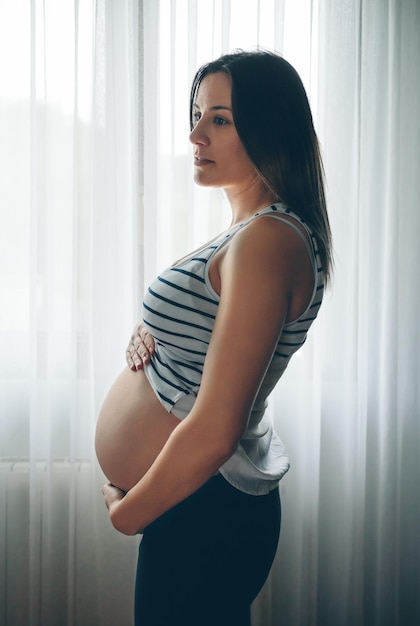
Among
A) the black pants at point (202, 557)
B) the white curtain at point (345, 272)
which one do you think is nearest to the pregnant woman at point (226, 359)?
the black pants at point (202, 557)

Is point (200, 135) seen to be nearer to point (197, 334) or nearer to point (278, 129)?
point (278, 129)

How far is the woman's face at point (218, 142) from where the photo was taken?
882 mm

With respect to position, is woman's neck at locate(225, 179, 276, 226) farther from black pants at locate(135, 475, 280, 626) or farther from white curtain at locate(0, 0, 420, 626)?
white curtain at locate(0, 0, 420, 626)

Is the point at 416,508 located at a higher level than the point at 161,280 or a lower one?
lower

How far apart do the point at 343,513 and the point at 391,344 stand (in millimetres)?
527

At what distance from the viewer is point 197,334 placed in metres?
0.81

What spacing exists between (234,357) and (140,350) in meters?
0.31

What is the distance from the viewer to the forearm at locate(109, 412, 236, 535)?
0.72 m

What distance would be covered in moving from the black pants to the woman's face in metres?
0.47

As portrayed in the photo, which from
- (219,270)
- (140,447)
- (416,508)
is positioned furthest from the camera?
(416,508)

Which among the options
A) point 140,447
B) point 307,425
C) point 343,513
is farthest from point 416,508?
point 140,447

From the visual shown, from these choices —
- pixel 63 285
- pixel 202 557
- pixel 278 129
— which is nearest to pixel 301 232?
pixel 278 129

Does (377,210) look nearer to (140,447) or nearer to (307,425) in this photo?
(307,425)

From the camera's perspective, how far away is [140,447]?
90cm
